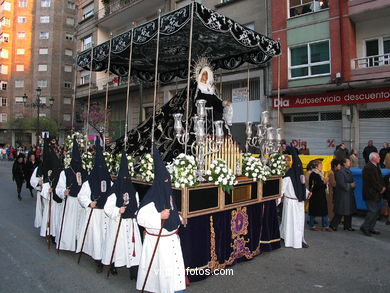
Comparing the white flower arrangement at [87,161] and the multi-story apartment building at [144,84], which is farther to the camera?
the multi-story apartment building at [144,84]

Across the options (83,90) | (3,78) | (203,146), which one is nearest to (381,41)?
(203,146)

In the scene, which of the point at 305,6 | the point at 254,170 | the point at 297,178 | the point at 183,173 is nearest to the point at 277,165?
the point at 297,178

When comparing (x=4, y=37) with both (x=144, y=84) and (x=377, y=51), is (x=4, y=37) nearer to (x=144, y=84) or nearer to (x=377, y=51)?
(x=144, y=84)

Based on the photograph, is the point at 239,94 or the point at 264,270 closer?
the point at 264,270

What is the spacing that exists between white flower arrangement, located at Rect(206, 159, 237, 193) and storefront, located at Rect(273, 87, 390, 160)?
11.8m

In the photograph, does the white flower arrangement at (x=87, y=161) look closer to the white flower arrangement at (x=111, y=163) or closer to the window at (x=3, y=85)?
the white flower arrangement at (x=111, y=163)

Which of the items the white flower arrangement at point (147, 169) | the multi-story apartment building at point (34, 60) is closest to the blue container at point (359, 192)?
the white flower arrangement at point (147, 169)

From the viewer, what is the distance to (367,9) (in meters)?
14.5

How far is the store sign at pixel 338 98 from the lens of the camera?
14.4 metres

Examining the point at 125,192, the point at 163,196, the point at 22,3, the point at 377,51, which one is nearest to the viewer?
the point at 163,196

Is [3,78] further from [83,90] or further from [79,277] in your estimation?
[79,277]

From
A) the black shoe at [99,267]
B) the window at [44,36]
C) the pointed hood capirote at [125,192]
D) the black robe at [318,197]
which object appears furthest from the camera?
the window at [44,36]

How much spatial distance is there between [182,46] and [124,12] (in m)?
18.9

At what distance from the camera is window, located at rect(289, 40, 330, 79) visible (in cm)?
1602
